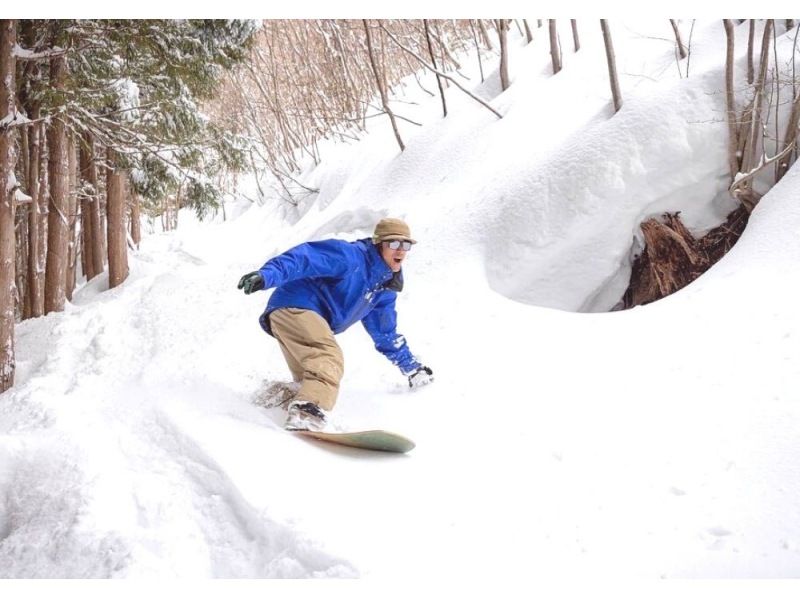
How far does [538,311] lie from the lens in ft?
11.9

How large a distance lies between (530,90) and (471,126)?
2.30 ft

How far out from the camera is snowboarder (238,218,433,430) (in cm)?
255

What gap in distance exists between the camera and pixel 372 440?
2.26 m

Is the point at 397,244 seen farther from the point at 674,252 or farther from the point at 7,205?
the point at 7,205

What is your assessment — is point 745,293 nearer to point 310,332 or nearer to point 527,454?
point 527,454

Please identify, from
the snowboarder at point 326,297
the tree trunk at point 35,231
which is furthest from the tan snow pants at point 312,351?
the tree trunk at point 35,231

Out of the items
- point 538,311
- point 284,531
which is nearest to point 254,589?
point 284,531

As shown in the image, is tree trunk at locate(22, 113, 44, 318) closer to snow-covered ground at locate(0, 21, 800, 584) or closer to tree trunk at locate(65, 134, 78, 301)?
tree trunk at locate(65, 134, 78, 301)

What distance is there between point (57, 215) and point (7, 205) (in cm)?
238

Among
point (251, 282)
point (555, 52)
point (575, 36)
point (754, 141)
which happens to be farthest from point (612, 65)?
point (251, 282)

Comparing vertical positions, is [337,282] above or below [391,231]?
below

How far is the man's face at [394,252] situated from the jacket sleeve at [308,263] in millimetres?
170

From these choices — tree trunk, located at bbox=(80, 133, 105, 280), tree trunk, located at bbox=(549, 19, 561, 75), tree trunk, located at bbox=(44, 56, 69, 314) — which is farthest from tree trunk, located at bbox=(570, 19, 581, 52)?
tree trunk, located at bbox=(80, 133, 105, 280)

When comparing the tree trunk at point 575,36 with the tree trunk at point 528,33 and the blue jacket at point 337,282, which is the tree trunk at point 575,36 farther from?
the blue jacket at point 337,282
